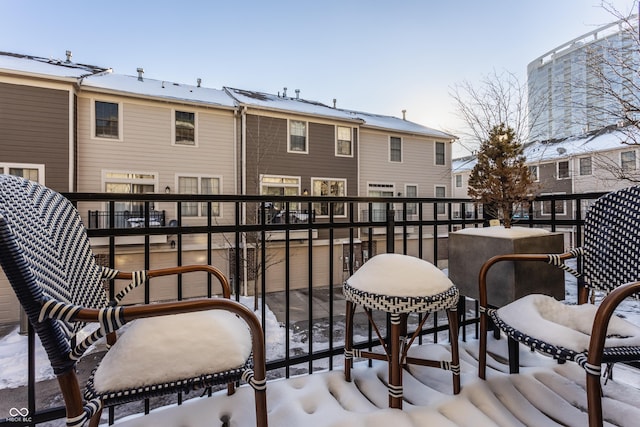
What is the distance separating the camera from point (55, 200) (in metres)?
1.07

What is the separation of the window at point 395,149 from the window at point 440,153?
1.84 meters

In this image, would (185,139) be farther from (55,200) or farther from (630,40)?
(630,40)

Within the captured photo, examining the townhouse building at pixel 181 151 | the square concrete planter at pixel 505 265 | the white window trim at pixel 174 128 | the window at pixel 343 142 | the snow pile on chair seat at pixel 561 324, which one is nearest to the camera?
the snow pile on chair seat at pixel 561 324

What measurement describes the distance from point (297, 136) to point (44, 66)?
659cm

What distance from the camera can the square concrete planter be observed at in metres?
1.60

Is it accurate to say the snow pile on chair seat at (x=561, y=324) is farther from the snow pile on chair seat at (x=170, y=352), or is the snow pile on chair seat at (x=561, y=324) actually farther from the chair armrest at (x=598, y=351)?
the snow pile on chair seat at (x=170, y=352)

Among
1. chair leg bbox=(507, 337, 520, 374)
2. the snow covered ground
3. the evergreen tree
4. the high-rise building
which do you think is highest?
the high-rise building

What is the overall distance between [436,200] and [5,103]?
954cm

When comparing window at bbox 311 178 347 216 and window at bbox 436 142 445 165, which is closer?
window at bbox 311 178 347 216

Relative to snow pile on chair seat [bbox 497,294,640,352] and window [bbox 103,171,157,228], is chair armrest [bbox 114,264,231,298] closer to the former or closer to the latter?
snow pile on chair seat [bbox 497,294,640,352]

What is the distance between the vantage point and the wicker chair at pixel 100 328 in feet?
2.48

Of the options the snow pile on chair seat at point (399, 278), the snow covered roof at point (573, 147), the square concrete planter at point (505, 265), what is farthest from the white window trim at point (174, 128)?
the snow pile on chair seat at point (399, 278)

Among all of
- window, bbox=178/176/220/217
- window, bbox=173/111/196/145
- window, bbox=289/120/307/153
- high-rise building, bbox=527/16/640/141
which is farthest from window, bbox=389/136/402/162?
window, bbox=173/111/196/145

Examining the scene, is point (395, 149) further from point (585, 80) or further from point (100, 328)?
point (100, 328)
